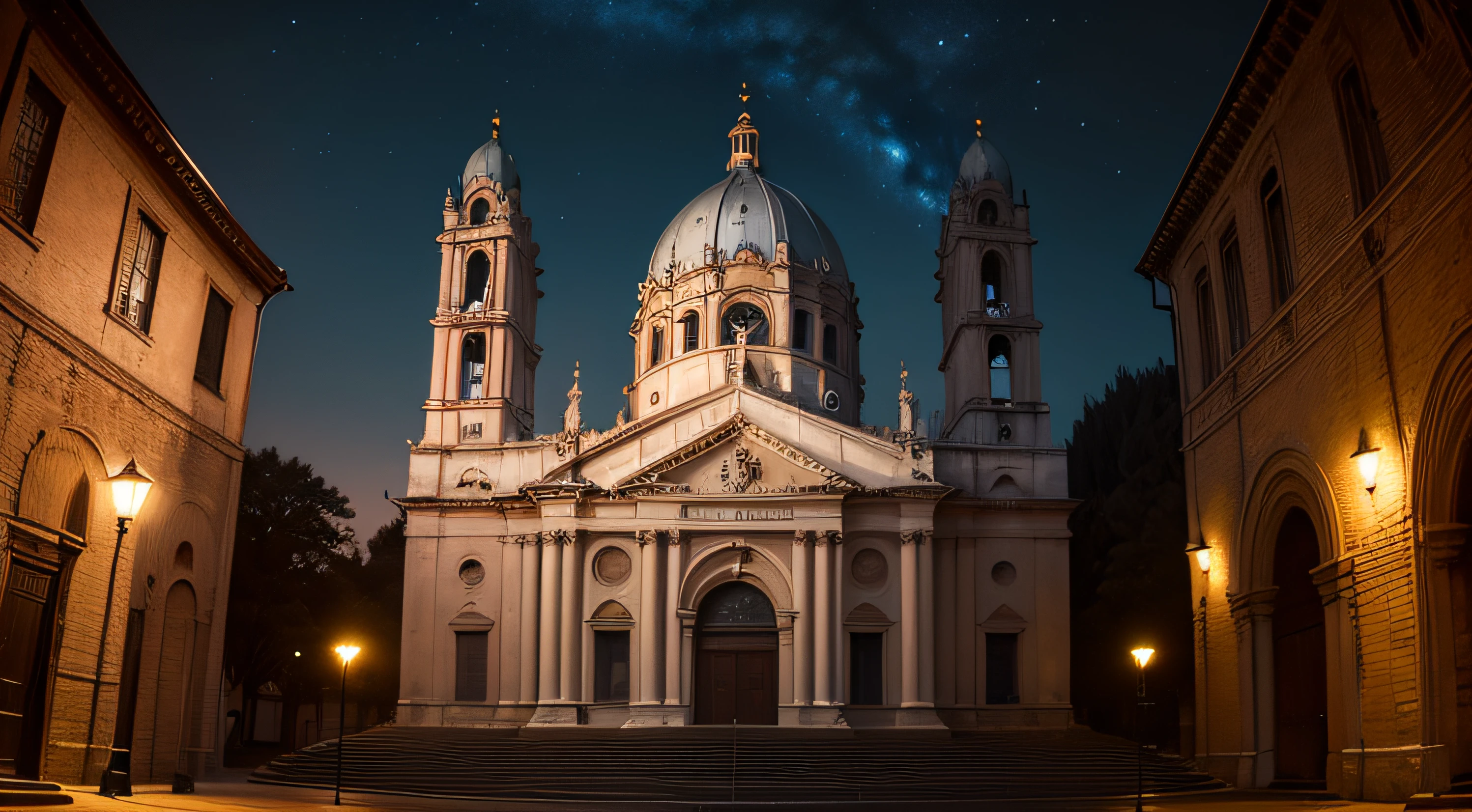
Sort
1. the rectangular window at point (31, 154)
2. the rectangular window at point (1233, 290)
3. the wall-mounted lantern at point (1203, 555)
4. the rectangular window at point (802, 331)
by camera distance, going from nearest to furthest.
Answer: the rectangular window at point (31, 154)
the rectangular window at point (1233, 290)
the wall-mounted lantern at point (1203, 555)
the rectangular window at point (802, 331)

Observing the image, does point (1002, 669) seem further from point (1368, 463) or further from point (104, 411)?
point (104, 411)

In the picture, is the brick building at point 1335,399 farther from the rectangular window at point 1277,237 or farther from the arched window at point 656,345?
the arched window at point 656,345

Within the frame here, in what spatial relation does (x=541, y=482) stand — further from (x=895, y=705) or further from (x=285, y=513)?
(x=285, y=513)

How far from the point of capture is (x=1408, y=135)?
14.5 metres

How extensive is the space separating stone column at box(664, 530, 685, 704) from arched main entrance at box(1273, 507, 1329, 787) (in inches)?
771

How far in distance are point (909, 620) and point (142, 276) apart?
24285 millimetres

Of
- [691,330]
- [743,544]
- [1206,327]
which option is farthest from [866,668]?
[1206,327]

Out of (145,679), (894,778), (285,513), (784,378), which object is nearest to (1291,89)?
(894,778)

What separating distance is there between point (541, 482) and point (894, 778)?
15482mm

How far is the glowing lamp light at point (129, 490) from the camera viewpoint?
1655cm

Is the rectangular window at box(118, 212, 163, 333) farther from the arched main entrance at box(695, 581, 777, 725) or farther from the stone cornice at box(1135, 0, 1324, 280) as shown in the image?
the arched main entrance at box(695, 581, 777, 725)

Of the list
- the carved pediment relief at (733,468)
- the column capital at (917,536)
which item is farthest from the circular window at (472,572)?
the column capital at (917,536)

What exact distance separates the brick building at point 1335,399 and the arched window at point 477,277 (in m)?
26.1

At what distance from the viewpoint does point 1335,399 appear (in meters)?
17.1
